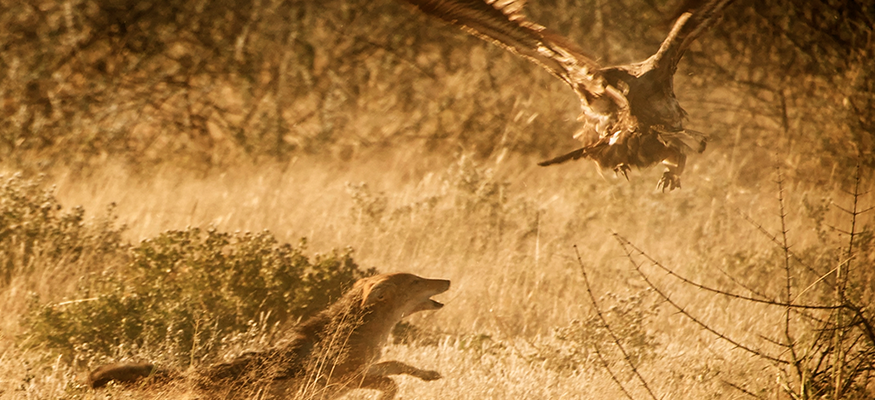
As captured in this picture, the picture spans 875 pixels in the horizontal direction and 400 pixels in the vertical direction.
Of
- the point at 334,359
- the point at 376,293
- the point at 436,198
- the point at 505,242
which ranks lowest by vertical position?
the point at 505,242

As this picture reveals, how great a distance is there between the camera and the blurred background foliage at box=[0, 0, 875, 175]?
32.6 ft

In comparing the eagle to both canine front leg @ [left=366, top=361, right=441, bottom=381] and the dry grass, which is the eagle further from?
canine front leg @ [left=366, top=361, right=441, bottom=381]

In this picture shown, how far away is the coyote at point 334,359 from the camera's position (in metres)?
3.84

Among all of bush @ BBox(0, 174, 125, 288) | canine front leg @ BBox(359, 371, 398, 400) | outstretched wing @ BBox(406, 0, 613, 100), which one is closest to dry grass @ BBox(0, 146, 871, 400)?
bush @ BBox(0, 174, 125, 288)

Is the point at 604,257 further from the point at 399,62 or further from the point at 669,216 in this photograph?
the point at 399,62

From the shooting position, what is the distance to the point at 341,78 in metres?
10.9

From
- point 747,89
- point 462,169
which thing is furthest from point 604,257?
point 747,89

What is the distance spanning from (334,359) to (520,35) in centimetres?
175

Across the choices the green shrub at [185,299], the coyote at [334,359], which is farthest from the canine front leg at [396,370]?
the green shrub at [185,299]

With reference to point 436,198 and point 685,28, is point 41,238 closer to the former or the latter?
point 436,198

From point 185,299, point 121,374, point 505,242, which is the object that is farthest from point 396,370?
point 505,242

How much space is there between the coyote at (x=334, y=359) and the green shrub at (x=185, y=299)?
636 millimetres

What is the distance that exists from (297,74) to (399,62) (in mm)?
1320

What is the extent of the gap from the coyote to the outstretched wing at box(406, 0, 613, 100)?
4.25 ft
